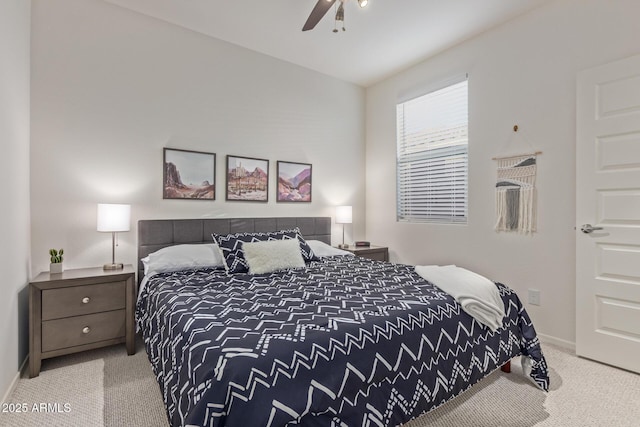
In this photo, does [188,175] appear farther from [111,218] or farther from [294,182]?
[294,182]

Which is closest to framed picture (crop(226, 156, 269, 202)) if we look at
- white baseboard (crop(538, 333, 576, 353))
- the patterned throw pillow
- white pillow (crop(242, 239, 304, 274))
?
the patterned throw pillow

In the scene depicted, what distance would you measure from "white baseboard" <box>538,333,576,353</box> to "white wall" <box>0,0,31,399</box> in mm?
3983

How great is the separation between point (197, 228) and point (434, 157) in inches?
110

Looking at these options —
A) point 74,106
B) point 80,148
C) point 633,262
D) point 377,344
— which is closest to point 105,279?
point 80,148

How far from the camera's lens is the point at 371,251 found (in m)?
4.02

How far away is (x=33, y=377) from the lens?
2188 mm

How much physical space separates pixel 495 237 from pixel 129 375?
337cm

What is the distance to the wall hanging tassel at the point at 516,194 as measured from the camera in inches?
115

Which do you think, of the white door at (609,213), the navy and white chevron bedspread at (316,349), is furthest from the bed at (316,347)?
the white door at (609,213)

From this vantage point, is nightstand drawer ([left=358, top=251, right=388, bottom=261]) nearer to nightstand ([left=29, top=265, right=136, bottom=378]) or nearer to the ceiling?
the ceiling

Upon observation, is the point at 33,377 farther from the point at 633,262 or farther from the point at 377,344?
the point at 633,262

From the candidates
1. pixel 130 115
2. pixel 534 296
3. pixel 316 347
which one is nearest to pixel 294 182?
pixel 130 115

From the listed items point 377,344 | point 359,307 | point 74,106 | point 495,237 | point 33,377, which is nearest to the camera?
point 377,344

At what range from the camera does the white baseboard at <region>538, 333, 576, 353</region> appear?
269cm
